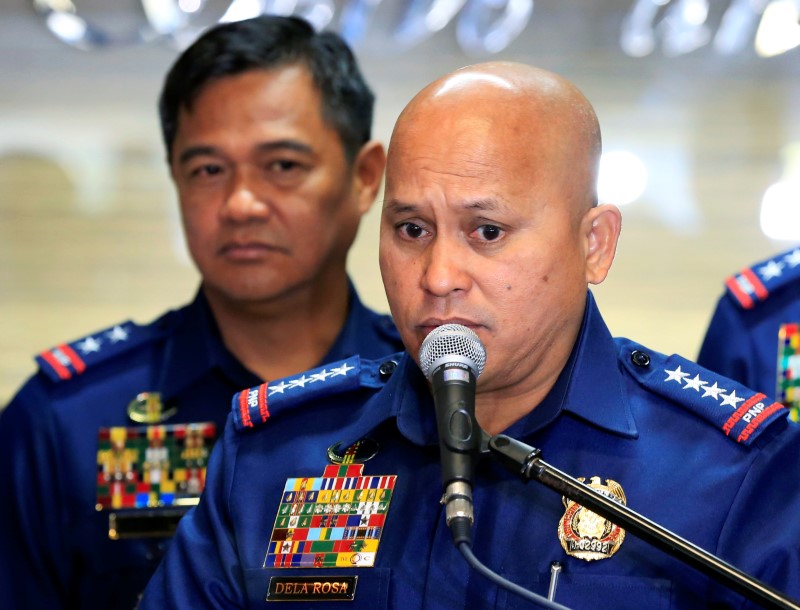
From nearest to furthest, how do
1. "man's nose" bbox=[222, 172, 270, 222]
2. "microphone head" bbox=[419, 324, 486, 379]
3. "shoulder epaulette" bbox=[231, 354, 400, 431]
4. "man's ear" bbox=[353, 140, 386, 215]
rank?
1. "microphone head" bbox=[419, 324, 486, 379]
2. "shoulder epaulette" bbox=[231, 354, 400, 431]
3. "man's nose" bbox=[222, 172, 270, 222]
4. "man's ear" bbox=[353, 140, 386, 215]

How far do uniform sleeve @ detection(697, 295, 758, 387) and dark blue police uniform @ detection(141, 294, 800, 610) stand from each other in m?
0.69

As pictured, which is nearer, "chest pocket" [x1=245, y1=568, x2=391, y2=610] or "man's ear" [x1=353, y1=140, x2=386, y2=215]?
"chest pocket" [x1=245, y1=568, x2=391, y2=610]

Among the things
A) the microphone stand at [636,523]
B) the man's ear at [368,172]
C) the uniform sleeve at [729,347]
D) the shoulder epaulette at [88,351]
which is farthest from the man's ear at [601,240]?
the shoulder epaulette at [88,351]

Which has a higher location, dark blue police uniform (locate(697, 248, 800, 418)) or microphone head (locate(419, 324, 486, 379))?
dark blue police uniform (locate(697, 248, 800, 418))

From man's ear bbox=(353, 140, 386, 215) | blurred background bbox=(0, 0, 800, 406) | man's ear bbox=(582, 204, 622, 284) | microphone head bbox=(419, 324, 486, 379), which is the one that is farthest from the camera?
blurred background bbox=(0, 0, 800, 406)

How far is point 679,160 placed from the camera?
12.8 feet

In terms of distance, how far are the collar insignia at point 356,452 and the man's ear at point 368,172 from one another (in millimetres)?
1135

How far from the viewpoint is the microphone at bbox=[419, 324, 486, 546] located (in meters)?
1.53

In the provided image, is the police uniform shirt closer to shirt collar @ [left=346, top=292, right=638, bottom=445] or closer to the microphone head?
shirt collar @ [left=346, top=292, right=638, bottom=445]

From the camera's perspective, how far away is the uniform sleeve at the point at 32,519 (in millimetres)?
2816

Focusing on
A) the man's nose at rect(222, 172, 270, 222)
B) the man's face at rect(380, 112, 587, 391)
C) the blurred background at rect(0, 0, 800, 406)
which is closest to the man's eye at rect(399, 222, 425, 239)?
the man's face at rect(380, 112, 587, 391)

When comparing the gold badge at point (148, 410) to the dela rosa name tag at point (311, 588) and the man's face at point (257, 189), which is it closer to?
the man's face at point (257, 189)

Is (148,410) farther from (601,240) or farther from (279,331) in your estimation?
(601,240)

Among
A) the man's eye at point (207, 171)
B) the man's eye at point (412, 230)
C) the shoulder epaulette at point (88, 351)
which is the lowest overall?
the man's eye at point (412, 230)
